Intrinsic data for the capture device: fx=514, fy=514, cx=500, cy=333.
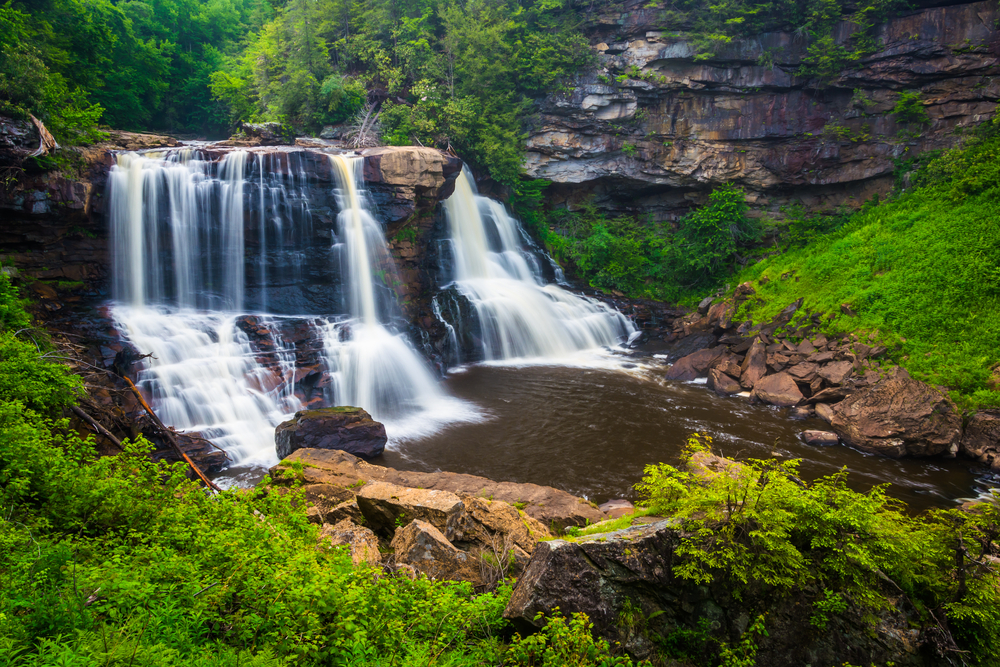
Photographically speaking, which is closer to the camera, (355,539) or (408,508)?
(355,539)

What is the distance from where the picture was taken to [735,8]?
2178cm

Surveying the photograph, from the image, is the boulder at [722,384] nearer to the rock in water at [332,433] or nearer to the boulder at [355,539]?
the rock in water at [332,433]

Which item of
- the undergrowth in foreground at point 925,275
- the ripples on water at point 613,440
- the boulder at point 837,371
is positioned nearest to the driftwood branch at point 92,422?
the ripples on water at point 613,440

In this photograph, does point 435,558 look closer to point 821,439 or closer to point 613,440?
point 613,440

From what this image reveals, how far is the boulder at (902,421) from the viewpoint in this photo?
37.9ft

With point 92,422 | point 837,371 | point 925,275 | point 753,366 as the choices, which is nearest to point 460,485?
point 92,422

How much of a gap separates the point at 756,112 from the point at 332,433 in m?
22.0

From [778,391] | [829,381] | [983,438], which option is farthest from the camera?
[778,391]

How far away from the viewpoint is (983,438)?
37.5 ft

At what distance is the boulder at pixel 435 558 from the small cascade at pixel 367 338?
8906mm

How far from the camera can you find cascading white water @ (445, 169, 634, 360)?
1953 cm

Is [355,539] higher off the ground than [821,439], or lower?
higher

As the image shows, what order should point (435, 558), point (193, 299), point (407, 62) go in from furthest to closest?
point (407, 62) < point (193, 299) < point (435, 558)

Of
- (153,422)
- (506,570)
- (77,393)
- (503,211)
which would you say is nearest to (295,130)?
(503,211)
